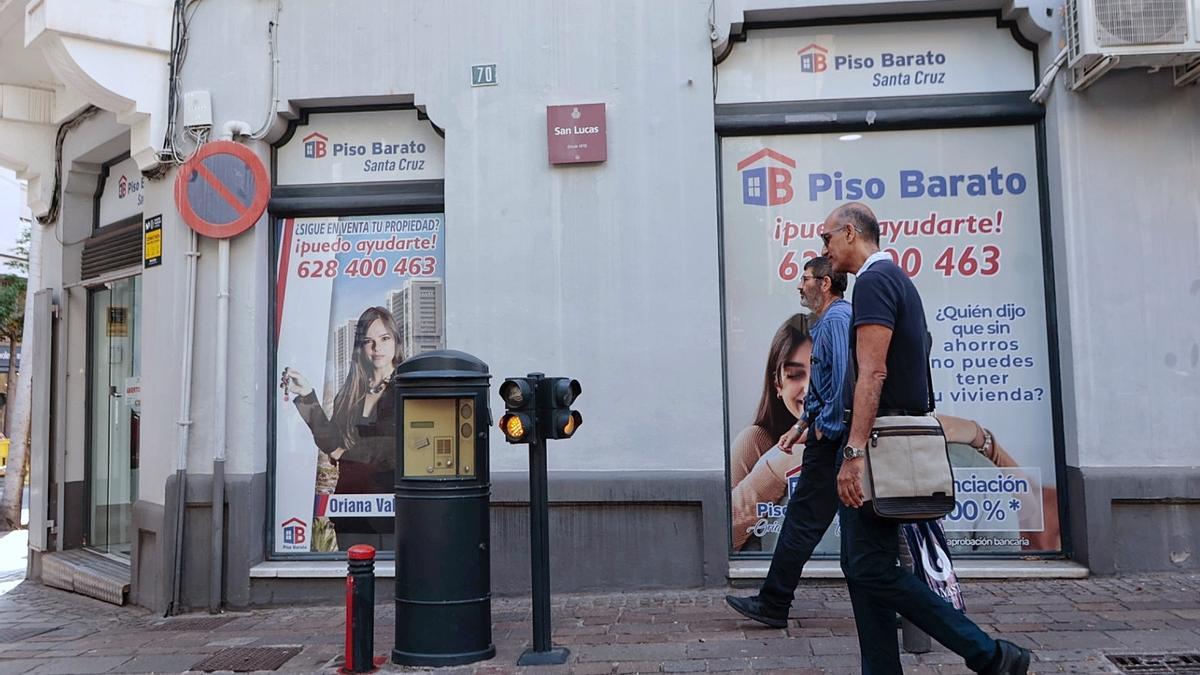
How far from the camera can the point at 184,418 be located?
7.28 m

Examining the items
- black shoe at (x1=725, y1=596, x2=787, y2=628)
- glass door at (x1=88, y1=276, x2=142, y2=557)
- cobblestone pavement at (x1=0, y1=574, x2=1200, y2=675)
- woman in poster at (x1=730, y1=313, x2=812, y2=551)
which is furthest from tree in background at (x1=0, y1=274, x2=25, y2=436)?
black shoe at (x1=725, y1=596, x2=787, y2=628)

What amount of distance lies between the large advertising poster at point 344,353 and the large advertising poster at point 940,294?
236 centimetres

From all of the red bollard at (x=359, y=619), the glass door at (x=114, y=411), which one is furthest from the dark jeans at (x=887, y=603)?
the glass door at (x=114, y=411)

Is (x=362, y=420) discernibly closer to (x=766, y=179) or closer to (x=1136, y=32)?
(x=766, y=179)

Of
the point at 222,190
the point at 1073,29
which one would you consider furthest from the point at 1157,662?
the point at 222,190

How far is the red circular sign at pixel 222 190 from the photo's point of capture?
7328 millimetres

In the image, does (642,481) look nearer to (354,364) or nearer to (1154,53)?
(354,364)

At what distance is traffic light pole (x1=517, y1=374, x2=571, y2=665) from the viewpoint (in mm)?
5270

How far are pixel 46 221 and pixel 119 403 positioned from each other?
203cm

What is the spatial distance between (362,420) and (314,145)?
217 centimetres

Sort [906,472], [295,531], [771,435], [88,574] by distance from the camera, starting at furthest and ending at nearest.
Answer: [88,574] < [295,531] < [771,435] < [906,472]

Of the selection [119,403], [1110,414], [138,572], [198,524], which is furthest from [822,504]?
[119,403]

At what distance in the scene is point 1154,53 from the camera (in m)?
6.38

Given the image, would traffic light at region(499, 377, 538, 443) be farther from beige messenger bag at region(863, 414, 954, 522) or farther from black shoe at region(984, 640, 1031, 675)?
black shoe at region(984, 640, 1031, 675)
